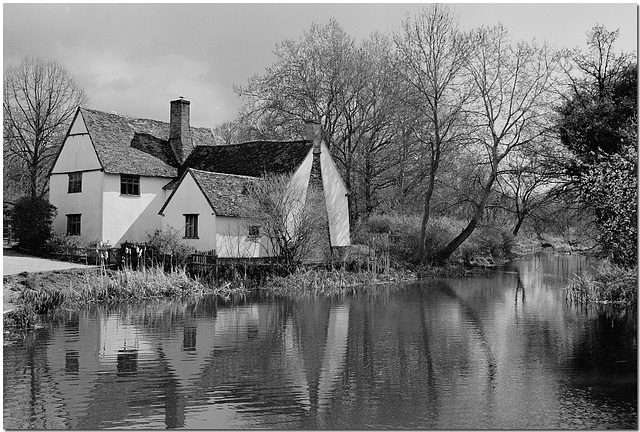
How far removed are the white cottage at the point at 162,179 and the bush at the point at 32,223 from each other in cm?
183

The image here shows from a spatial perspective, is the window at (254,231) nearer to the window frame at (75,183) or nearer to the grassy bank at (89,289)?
the grassy bank at (89,289)

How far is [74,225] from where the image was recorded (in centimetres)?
2961

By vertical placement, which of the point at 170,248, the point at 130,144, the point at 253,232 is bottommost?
the point at 170,248

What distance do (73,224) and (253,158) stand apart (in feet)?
28.3

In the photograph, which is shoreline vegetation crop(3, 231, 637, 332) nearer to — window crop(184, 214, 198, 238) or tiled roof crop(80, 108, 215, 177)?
window crop(184, 214, 198, 238)

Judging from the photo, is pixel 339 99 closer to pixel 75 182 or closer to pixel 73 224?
pixel 75 182

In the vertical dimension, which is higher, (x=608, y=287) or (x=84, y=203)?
(x=84, y=203)

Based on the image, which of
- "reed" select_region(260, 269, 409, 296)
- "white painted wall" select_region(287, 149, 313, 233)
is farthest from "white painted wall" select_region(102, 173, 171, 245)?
"reed" select_region(260, 269, 409, 296)

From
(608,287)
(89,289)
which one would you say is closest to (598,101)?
(608,287)

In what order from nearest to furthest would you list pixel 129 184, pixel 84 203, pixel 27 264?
pixel 27 264, pixel 84 203, pixel 129 184

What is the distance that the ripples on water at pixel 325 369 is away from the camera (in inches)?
332

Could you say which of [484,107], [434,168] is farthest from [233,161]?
[484,107]

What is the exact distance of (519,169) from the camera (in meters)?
28.3

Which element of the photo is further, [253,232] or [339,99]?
[339,99]
